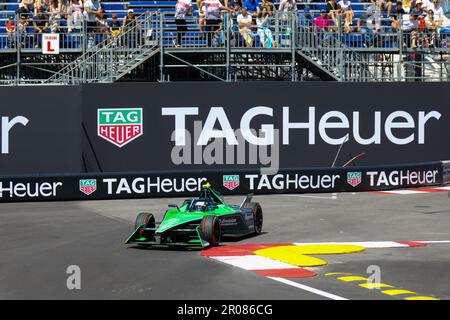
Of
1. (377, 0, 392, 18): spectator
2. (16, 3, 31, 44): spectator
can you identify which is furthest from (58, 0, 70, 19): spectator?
(377, 0, 392, 18): spectator

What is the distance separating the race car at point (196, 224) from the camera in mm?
18891

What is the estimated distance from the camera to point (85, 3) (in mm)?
32469

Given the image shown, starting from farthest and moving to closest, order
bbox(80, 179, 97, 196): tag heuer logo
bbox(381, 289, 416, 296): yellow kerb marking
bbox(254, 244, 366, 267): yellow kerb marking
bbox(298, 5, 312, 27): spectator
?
bbox(298, 5, 312, 27): spectator
bbox(80, 179, 97, 196): tag heuer logo
bbox(254, 244, 366, 267): yellow kerb marking
bbox(381, 289, 416, 296): yellow kerb marking

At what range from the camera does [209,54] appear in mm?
32625

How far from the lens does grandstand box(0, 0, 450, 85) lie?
3120 centimetres

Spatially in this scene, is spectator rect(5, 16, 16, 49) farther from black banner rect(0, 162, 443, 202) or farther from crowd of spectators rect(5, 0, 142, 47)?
black banner rect(0, 162, 443, 202)

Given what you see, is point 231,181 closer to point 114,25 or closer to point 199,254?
point 114,25

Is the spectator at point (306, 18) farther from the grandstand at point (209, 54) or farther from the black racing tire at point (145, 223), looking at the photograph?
the black racing tire at point (145, 223)

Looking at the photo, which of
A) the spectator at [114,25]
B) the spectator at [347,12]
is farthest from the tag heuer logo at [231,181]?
the spectator at [347,12]

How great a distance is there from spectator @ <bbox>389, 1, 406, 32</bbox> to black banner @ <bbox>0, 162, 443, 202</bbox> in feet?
16.4

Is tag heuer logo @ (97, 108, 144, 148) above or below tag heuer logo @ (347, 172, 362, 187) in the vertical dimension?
above

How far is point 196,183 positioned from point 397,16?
9.57 metres

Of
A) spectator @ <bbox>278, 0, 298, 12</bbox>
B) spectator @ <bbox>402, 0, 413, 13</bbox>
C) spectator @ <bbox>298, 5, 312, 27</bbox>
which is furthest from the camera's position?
spectator @ <bbox>402, 0, 413, 13</bbox>

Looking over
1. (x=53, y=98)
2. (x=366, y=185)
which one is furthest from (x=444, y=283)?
(x=53, y=98)
